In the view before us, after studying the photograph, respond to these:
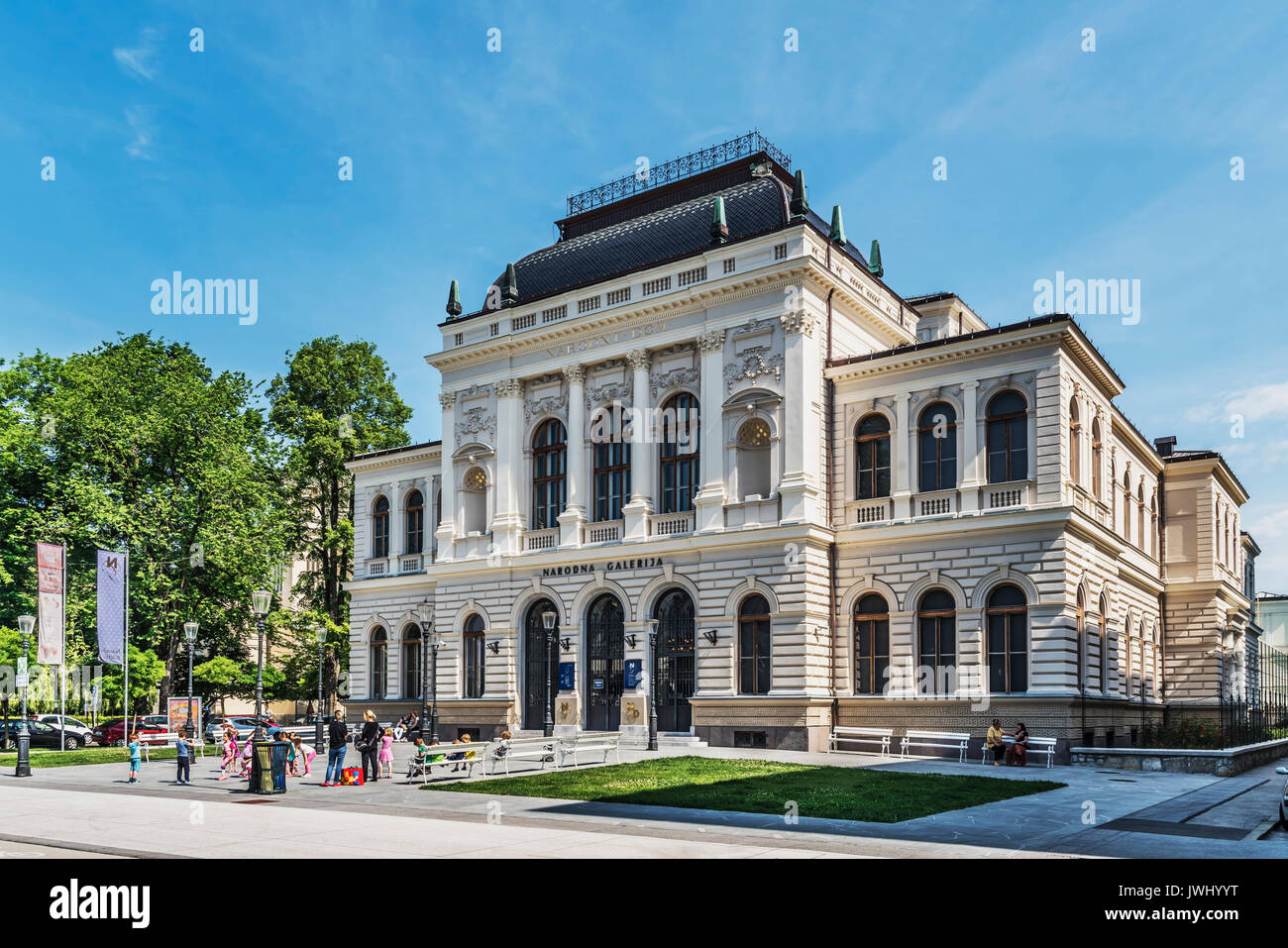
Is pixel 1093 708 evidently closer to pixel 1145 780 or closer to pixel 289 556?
pixel 1145 780

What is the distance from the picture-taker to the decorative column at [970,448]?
37.5 meters

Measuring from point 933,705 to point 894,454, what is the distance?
27.2ft

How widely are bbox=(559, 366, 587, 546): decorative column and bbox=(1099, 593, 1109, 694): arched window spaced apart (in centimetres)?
1862

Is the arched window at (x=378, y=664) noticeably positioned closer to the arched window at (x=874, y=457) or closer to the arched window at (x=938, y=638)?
the arched window at (x=874, y=457)

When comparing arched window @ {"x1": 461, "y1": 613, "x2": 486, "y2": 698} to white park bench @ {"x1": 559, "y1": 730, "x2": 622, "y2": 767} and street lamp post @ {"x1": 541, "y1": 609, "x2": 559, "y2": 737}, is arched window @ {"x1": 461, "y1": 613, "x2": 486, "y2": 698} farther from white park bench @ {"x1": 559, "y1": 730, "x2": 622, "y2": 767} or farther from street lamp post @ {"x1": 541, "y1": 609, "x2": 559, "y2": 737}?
white park bench @ {"x1": 559, "y1": 730, "x2": 622, "y2": 767}

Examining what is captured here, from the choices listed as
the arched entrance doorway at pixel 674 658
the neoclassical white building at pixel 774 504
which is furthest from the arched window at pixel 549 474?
the arched entrance doorway at pixel 674 658

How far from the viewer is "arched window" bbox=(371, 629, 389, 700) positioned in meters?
53.9

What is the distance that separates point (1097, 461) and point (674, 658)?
16.3 m

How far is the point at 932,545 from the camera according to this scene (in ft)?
125

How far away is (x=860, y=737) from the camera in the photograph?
125 feet

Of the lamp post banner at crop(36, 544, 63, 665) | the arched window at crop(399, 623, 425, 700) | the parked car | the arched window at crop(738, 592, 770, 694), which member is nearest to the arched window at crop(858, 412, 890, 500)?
the arched window at crop(738, 592, 770, 694)

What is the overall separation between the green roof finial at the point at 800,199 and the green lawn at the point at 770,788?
63.4ft

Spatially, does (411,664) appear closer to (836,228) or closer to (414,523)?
(414,523)
